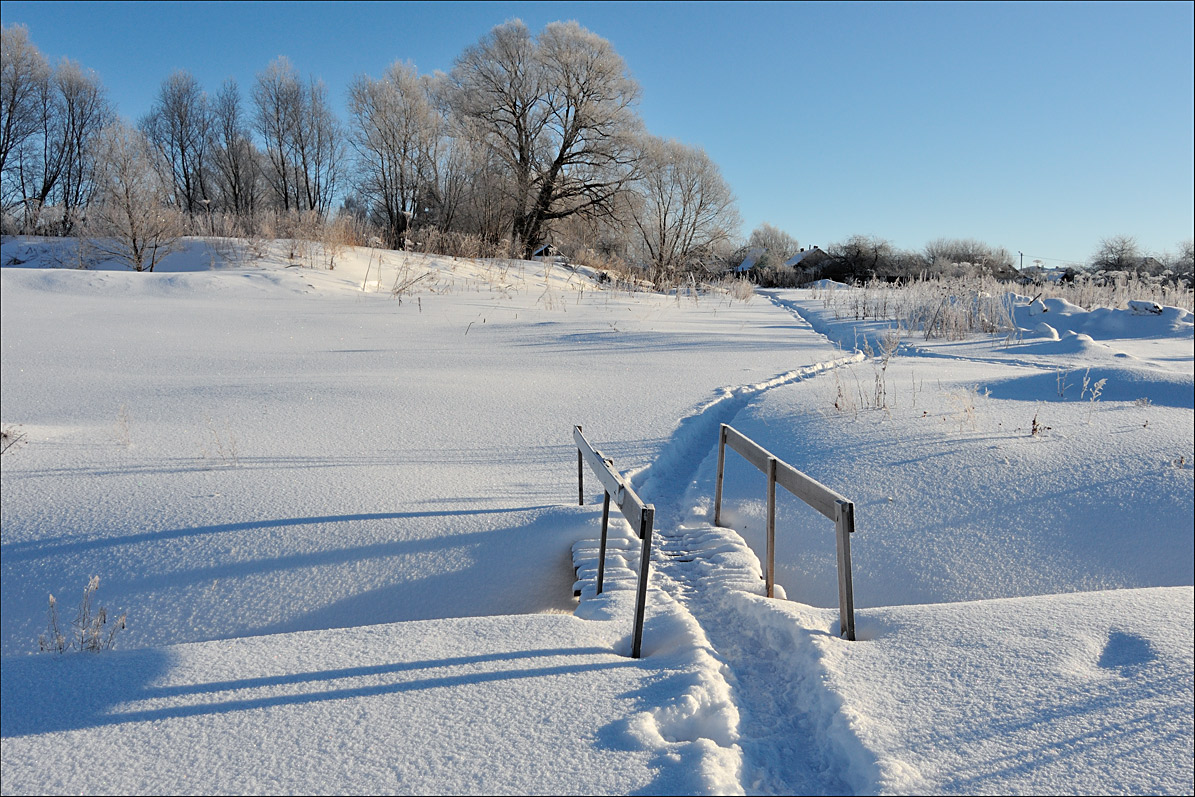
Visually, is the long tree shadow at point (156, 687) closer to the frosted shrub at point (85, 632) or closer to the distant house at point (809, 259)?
the frosted shrub at point (85, 632)

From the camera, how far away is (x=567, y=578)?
3.11m

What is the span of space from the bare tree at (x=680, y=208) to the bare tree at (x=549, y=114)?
1360 millimetres

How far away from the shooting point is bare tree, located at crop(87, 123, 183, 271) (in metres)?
11.8

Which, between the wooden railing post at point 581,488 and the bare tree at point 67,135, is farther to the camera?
the bare tree at point 67,135

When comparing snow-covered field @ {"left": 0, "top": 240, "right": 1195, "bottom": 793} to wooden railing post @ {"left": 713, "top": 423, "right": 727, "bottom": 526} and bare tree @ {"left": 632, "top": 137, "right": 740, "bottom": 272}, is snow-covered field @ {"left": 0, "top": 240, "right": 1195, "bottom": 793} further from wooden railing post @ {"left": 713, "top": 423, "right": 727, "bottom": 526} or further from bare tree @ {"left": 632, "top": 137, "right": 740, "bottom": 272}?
bare tree @ {"left": 632, "top": 137, "right": 740, "bottom": 272}

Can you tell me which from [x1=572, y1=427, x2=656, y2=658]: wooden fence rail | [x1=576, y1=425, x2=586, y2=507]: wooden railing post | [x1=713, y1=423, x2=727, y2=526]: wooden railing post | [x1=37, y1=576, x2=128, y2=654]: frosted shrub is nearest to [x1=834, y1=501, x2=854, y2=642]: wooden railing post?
[x1=572, y1=427, x2=656, y2=658]: wooden fence rail

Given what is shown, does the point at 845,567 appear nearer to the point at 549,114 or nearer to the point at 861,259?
the point at 549,114

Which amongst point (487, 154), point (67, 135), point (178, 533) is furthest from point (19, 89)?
point (178, 533)

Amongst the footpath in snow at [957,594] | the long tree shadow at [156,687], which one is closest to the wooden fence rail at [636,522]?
the long tree shadow at [156,687]

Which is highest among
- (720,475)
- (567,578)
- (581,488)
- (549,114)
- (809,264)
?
(549,114)

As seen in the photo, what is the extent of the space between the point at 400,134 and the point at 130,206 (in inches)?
411

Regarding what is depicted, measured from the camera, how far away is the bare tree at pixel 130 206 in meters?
11.8

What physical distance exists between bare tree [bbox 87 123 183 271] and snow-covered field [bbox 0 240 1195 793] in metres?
5.87

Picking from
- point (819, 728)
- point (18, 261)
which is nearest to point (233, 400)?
point (819, 728)
